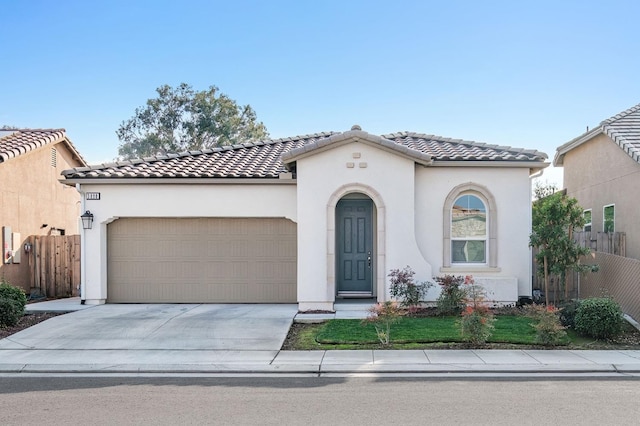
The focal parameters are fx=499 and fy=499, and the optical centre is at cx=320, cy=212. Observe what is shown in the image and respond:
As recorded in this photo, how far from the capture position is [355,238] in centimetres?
1391

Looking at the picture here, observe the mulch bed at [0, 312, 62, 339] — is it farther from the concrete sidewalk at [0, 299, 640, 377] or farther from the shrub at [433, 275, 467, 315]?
the shrub at [433, 275, 467, 315]

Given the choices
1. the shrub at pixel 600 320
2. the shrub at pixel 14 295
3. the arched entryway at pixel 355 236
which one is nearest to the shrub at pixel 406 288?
the arched entryway at pixel 355 236

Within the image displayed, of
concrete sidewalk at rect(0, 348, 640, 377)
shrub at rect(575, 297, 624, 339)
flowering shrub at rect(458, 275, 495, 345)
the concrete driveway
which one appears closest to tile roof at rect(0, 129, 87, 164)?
the concrete driveway

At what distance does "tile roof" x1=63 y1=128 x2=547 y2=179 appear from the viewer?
1323cm

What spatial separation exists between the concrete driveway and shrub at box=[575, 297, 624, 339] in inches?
232

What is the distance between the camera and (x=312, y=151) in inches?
485

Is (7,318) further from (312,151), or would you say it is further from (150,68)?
(150,68)

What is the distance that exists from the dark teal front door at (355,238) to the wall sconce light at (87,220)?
6643 millimetres

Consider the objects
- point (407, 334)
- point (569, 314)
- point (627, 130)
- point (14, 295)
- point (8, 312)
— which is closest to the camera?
point (407, 334)

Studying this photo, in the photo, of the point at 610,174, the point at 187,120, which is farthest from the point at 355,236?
the point at 187,120

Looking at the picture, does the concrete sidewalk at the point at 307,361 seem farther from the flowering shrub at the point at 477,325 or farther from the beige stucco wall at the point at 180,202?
the beige stucco wall at the point at 180,202

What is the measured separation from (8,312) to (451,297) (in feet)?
32.1

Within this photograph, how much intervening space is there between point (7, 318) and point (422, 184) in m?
10.1

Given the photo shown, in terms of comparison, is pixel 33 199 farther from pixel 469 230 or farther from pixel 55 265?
pixel 469 230
